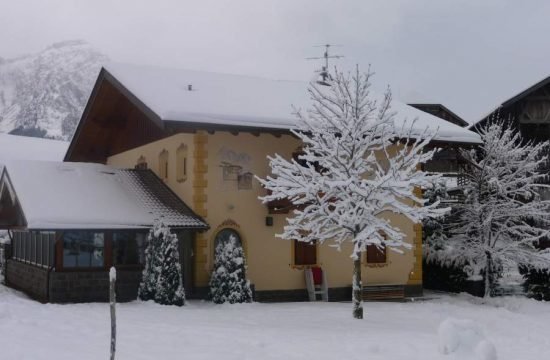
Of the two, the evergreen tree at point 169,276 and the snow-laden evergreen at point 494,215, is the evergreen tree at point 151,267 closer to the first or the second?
the evergreen tree at point 169,276

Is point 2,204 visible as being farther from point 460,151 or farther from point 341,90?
point 460,151

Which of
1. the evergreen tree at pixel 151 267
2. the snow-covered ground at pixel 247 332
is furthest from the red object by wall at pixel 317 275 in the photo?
the evergreen tree at pixel 151 267

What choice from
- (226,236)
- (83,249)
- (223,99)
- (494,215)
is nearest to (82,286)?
(83,249)

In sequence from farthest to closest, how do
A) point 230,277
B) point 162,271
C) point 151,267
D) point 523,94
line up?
point 523,94, point 230,277, point 151,267, point 162,271

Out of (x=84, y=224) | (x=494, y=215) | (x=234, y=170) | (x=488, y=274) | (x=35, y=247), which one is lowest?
(x=488, y=274)

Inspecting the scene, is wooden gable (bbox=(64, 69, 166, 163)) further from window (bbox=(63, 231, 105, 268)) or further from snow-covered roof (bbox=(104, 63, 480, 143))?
window (bbox=(63, 231, 105, 268))

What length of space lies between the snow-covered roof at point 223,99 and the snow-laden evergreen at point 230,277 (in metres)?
3.15

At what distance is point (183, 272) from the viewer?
1769cm

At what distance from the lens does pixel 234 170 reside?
18359 millimetres

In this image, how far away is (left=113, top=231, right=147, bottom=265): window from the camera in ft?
55.9

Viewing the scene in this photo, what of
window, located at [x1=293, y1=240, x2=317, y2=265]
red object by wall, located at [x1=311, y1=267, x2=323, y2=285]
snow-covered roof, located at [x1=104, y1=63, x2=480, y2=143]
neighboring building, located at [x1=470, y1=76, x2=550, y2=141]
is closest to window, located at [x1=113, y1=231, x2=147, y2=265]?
snow-covered roof, located at [x1=104, y1=63, x2=480, y2=143]

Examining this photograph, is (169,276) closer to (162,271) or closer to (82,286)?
(162,271)

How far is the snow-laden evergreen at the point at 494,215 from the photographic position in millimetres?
20906

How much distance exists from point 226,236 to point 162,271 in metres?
2.67
